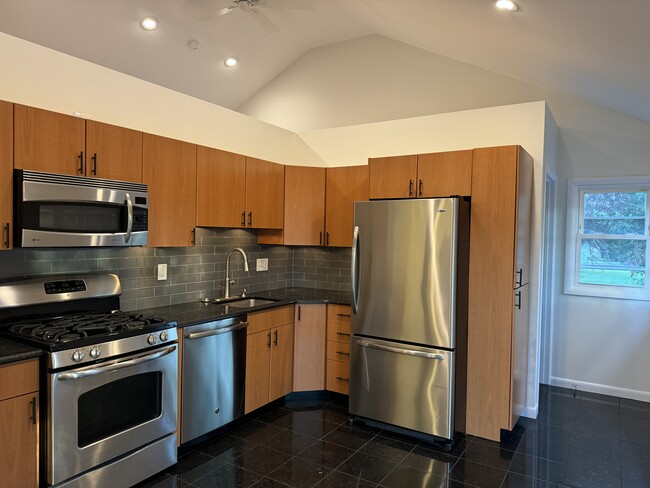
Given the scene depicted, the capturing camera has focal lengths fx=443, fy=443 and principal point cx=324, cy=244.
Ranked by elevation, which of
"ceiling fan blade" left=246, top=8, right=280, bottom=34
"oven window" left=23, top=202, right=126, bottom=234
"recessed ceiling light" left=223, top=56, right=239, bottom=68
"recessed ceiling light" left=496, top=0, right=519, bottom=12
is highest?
"recessed ceiling light" left=223, top=56, right=239, bottom=68

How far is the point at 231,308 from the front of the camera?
130 inches

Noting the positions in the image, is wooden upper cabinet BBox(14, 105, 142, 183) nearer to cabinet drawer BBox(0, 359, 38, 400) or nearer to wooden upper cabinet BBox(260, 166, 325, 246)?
cabinet drawer BBox(0, 359, 38, 400)

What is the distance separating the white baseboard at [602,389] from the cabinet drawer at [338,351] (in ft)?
7.23

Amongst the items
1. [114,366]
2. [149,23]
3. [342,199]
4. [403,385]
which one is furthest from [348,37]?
[114,366]

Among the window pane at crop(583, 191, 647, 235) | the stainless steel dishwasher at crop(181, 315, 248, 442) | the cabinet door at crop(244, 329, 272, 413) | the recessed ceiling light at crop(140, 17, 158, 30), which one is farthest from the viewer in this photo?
the recessed ceiling light at crop(140, 17, 158, 30)

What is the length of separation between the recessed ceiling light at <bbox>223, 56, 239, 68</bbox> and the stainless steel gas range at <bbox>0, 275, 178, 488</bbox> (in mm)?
3496

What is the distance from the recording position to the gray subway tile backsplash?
103 inches

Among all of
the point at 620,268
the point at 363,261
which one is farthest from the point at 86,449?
the point at 620,268

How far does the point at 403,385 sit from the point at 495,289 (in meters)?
0.95

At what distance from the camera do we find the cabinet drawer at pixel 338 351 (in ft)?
12.4

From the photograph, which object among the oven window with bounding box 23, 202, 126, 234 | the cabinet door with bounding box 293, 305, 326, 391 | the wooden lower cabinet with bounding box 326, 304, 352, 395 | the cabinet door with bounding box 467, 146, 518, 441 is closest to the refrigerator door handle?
the wooden lower cabinet with bounding box 326, 304, 352, 395

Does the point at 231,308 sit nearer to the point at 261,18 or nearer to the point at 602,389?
the point at 261,18

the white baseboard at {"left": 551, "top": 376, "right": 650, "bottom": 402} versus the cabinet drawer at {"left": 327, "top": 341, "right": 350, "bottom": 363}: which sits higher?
the cabinet drawer at {"left": 327, "top": 341, "right": 350, "bottom": 363}

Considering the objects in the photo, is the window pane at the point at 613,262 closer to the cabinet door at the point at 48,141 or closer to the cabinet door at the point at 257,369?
the cabinet door at the point at 257,369
